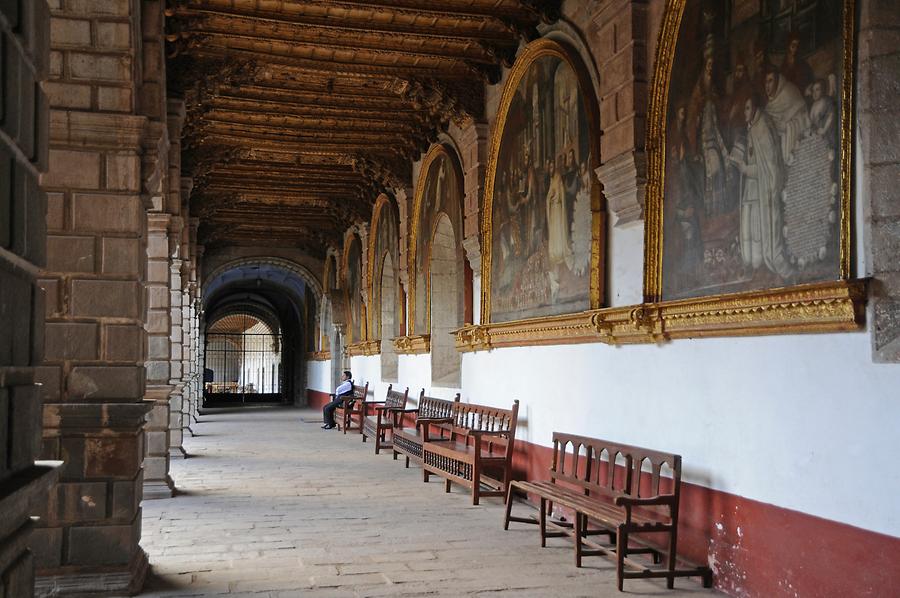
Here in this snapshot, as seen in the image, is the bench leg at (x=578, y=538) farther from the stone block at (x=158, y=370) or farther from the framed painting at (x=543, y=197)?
the stone block at (x=158, y=370)

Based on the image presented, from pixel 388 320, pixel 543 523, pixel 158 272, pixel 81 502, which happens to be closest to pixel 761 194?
pixel 543 523

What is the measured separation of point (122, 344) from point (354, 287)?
16.5 metres

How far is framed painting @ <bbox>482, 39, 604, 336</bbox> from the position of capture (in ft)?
25.5

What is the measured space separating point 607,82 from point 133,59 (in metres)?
3.85

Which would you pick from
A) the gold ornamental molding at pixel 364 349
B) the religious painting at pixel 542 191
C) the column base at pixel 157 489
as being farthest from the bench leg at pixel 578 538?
the gold ornamental molding at pixel 364 349

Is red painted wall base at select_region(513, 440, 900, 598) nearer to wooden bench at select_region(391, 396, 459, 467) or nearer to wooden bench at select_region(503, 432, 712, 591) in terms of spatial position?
wooden bench at select_region(503, 432, 712, 591)

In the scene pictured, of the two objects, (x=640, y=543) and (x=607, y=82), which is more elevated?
(x=607, y=82)

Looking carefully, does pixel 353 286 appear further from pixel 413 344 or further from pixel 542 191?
pixel 542 191

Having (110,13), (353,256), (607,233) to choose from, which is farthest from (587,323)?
(353,256)

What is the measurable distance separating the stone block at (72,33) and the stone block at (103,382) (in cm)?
217

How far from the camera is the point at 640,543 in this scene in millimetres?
6363

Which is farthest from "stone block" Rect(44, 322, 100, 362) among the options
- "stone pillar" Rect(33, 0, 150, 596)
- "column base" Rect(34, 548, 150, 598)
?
"column base" Rect(34, 548, 150, 598)

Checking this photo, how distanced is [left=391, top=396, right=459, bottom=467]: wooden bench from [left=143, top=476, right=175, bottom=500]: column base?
123 inches

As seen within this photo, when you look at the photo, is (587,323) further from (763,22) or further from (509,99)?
(509,99)
